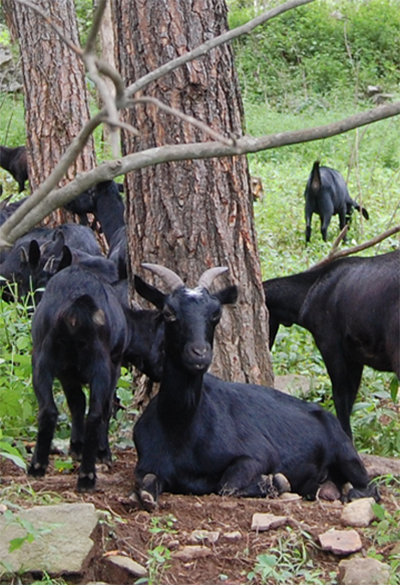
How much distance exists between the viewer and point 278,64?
92.9 ft

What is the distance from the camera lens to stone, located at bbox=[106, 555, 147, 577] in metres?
3.98

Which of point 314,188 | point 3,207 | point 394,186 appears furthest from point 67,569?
point 394,186

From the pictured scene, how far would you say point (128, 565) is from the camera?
4004 mm

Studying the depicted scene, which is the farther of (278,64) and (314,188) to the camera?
(278,64)

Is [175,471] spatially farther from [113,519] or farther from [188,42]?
[188,42]

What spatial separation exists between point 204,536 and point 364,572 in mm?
779

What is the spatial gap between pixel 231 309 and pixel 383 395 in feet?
5.87

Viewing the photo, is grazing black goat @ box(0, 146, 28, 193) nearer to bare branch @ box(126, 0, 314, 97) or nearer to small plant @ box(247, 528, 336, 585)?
small plant @ box(247, 528, 336, 585)

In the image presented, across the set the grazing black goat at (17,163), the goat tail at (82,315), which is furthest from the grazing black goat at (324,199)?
the goat tail at (82,315)

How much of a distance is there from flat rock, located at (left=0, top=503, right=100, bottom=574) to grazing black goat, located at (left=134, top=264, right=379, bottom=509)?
0.71 m

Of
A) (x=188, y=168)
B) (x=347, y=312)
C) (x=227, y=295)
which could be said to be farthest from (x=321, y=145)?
(x=227, y=295)

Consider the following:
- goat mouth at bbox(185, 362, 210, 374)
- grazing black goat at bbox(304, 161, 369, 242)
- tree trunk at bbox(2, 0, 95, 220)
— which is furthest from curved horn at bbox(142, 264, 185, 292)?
grazing black goat at bbox(304, 161, 369, 242)

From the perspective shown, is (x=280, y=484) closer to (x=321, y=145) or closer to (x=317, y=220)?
(x=317, y=220)

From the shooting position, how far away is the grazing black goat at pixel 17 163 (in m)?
16.6
